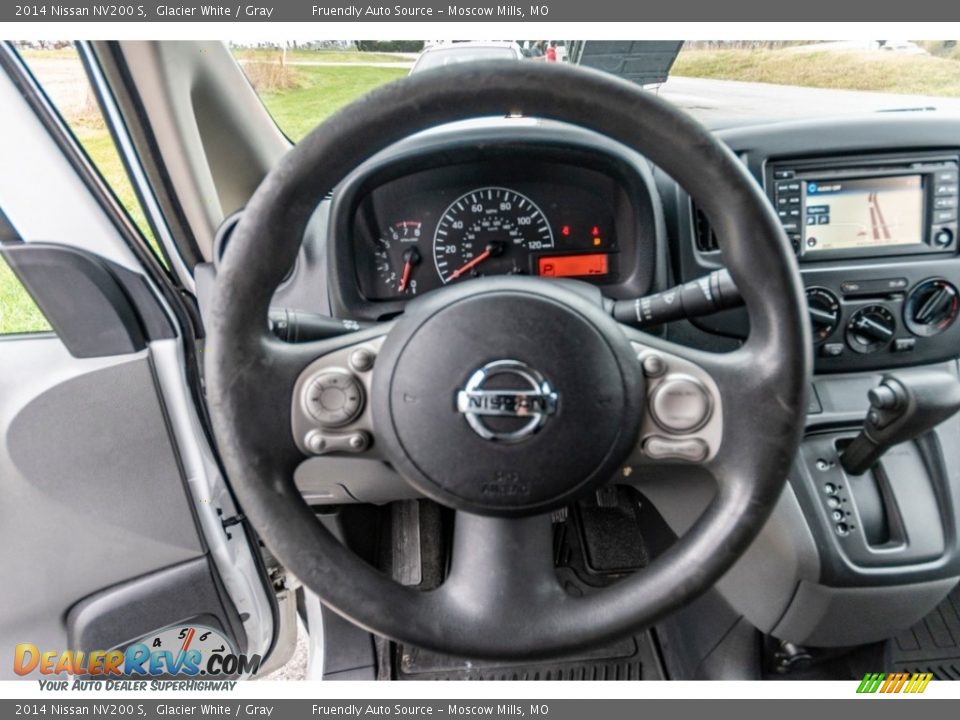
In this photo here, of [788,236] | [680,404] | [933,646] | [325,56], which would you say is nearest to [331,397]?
[680,404]

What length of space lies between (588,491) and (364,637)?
3.45 feet

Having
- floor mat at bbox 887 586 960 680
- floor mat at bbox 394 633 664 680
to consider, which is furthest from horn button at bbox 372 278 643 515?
floor mat at bbox 887 586 960 680

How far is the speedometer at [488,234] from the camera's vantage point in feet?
4.15

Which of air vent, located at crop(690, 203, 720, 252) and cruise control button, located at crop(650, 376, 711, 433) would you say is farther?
air vent, located at crop(690, 203, 720, 252)

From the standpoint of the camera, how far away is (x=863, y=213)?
1.28m

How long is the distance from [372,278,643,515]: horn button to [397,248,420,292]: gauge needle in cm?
48

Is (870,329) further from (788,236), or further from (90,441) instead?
(90,441)

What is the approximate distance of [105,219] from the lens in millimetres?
1232

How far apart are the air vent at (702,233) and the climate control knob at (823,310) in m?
0.21

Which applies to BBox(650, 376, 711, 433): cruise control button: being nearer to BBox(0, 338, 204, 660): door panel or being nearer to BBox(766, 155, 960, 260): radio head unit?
BBox(766, 155, 960, 260): radio head unit

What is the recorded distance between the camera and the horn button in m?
0.77

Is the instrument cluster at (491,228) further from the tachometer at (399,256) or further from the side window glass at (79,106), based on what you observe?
the side window glass at (79,106)

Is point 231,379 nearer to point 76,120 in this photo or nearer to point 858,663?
point 76,120

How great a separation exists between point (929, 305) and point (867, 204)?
0.23 meters
